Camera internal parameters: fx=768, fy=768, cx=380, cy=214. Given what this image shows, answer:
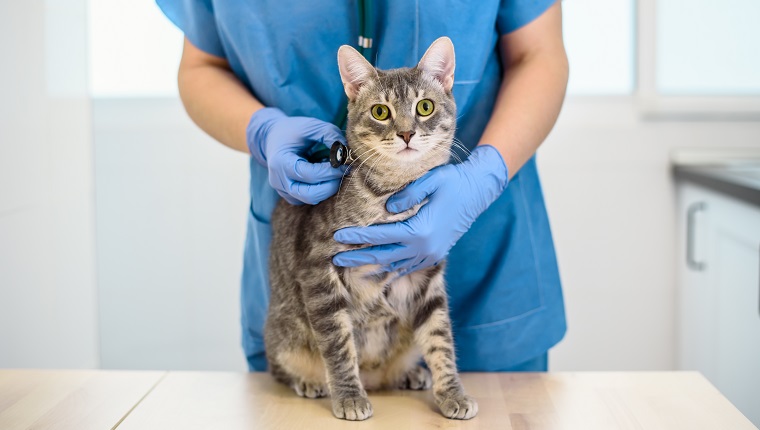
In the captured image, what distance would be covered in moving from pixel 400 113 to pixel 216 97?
423 millimetres

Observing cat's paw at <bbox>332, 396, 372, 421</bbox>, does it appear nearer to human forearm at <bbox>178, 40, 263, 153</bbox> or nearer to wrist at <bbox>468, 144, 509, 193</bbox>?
wrist at <bbox>468, 144, 509, 193</bbox>

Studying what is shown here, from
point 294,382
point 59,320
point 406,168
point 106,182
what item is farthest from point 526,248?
point 106,182

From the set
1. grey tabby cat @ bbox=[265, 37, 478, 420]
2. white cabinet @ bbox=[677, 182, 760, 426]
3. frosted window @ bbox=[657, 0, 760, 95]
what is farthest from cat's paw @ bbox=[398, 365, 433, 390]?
frosted window @ bbox=[657, 0, 760, 95]

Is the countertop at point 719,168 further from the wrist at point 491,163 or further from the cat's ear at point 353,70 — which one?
the cat's ear at point 353,70

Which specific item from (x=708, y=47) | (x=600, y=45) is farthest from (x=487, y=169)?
(x=708, y=47)

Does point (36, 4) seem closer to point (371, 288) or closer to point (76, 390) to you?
point (76, 390)

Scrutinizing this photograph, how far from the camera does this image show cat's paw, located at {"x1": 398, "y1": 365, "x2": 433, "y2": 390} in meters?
1.37

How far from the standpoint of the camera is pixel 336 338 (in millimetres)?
1258

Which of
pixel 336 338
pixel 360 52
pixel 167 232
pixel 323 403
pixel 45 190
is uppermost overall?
pixel 360 52

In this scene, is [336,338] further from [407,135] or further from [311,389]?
[407,135]

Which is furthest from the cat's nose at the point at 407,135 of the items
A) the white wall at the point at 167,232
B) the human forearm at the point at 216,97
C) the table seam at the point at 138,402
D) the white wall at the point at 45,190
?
the white wall at the point at 167,232

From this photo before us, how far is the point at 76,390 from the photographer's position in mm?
1336

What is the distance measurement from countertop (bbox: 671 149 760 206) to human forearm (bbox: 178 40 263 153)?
145 cm

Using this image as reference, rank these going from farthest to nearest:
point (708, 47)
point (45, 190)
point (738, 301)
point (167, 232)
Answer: point (167, 232) < point (708, 47) < point (738, 301) < point (45, 190)
